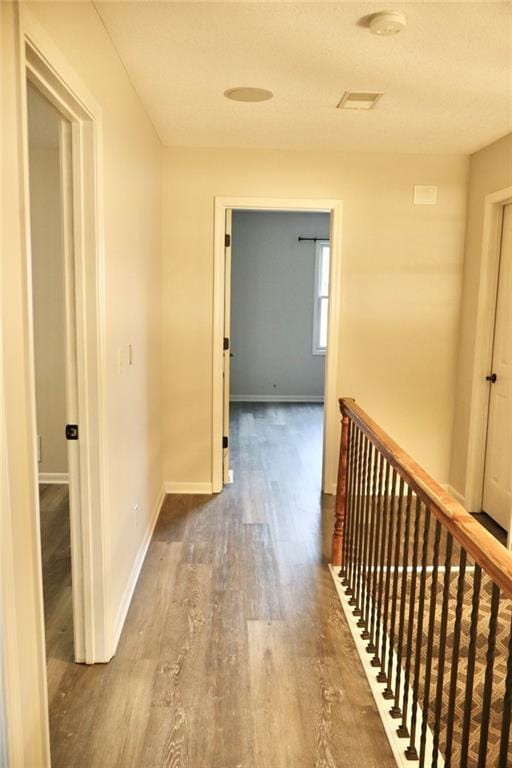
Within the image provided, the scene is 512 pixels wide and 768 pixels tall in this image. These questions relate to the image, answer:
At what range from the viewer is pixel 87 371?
2.29 metres

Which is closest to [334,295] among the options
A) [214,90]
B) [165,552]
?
[214,90]

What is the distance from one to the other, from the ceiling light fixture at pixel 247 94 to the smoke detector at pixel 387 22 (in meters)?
0.88

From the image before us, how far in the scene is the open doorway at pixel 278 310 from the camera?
319 inches

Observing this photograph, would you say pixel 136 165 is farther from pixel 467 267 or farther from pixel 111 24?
pixel 467 267

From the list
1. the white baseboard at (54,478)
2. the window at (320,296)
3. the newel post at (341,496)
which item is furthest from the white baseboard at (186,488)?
the window at (320,296)

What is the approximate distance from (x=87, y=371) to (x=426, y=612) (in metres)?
2.00

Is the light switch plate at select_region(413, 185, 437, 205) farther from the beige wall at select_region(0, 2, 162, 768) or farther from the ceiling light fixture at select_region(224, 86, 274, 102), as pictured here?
the beige wall at select_region(0, 2, 162, 768)

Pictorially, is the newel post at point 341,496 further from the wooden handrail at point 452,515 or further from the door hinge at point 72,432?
the door hinge at point 72,432

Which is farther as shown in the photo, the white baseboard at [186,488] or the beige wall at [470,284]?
the white baseboard at [186,488]

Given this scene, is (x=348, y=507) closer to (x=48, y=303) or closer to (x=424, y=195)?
(x=424, y=195)

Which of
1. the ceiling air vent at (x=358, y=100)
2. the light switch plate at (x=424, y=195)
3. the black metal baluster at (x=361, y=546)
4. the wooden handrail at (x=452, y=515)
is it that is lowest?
the black metal baluster at (x=361, y=546)

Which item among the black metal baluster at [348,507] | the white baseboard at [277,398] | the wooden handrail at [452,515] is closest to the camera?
the wooden handrail at [452,515]

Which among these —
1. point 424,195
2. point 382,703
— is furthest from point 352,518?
point 424,195

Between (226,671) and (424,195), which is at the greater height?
(424,195)
